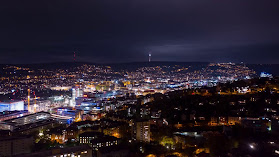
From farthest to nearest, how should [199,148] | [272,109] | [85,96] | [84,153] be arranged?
[85,96]
[272,109]
[199,148]
[84,153]

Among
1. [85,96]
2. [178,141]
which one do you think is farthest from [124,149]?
[85,96]

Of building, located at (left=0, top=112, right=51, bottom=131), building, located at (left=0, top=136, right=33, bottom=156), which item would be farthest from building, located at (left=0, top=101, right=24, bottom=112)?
building, located at (left=0, top=136, right=33, bottom=156)

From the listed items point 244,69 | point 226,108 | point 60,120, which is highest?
point 244,69

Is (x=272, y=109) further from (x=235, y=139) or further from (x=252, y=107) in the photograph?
(x=235, y=139)

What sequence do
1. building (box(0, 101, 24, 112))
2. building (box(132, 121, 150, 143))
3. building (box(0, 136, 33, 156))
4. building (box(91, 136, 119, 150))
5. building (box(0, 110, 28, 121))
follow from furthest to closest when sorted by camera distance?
building (box(0, 101, 24, 112))
building (box(0, 110, 28, 121))
building (box(132, 121, 150, 143))
building (box(91, 136, 119, 150))
building (box(0, 136, 33, 156))

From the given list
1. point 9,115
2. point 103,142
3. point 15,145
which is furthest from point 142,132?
point 9,115

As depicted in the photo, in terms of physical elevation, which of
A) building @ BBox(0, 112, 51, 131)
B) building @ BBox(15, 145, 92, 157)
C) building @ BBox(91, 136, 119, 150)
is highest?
building @ BBox(15, 145, 92, 157)

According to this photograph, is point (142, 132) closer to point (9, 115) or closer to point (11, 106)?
point (9, 115)

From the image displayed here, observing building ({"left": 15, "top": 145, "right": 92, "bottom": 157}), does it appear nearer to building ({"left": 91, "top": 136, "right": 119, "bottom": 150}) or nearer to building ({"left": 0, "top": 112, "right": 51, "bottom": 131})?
building ({"left": 91, "top": 136, "right": 119, "bottom": 150})

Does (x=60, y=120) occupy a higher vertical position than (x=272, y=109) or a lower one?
lower
